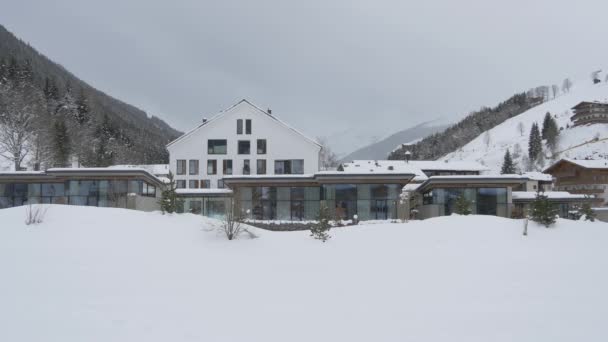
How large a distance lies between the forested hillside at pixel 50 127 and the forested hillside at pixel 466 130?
85.4 m

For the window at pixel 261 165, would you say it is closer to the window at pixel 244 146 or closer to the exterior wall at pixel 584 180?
the window at pixel 244 146

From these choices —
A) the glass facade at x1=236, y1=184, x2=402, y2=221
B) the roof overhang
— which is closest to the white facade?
the glass facade at x1=236, y1=184, x2=402, y2=221

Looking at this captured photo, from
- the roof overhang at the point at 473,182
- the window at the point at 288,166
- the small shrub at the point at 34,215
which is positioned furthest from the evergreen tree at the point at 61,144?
the roof overhang at the point at 473,182

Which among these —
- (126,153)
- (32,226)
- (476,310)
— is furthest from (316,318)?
(126,153)

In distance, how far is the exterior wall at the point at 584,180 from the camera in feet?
199

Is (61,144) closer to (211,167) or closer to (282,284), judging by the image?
(211,167)

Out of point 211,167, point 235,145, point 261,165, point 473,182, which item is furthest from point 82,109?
point 473,182

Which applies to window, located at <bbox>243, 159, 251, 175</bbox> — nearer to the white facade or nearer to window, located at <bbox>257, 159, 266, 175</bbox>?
the white facade

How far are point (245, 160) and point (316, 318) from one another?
31928 millimetres

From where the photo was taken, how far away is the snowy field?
8.32m

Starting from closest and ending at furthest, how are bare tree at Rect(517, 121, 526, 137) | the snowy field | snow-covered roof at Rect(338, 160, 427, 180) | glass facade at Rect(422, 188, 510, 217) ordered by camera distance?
the snowy field < glass facade at Rect(422, 188, 510, 217) < snow-covered roof at Rect(338, 160, 427, 180) < bare tree at Rect(517, 121, 526, 137)

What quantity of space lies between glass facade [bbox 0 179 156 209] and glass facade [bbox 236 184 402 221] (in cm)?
858

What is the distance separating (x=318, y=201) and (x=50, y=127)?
4390cm

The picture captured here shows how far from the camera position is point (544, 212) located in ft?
62.3
